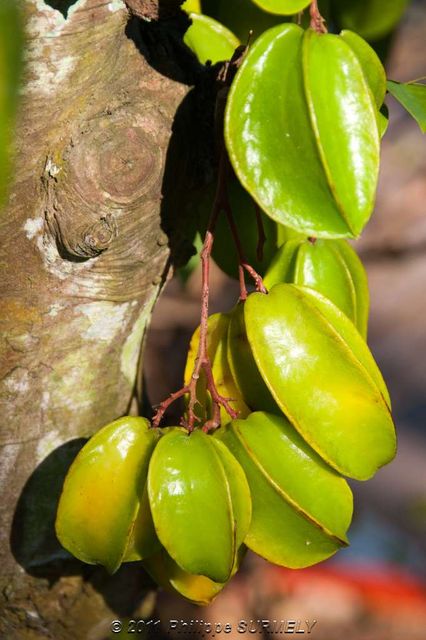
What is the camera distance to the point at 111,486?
0.96m

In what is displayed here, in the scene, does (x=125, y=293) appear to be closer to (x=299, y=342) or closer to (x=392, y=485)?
(x=299, y=342)

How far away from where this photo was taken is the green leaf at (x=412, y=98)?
41.9 inches

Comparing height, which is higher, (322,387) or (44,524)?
(322,387)

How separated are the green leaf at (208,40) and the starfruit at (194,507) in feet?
1.86

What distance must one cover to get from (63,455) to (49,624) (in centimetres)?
28

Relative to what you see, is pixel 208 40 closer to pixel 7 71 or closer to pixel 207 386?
pixel 207 386

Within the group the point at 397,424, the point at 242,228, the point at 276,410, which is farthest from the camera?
the point at 397,424

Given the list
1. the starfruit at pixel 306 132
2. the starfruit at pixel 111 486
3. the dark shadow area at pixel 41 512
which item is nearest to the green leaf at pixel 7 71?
the starfruit at pixel 306 132

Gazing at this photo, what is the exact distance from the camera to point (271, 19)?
121 cm

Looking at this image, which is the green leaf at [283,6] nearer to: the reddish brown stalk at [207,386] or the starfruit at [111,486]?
the reddish brown stalk at [207,386]

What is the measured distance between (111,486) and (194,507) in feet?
0.35

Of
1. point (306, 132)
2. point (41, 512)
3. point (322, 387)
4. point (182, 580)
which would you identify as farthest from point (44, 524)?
point (306, 132)

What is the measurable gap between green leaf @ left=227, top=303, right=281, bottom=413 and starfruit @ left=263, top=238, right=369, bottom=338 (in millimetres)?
91

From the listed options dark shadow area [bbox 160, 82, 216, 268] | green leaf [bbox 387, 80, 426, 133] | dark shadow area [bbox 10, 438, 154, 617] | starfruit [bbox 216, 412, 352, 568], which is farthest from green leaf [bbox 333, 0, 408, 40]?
dark shadow area [bbox 10, 438, 154, 617]
